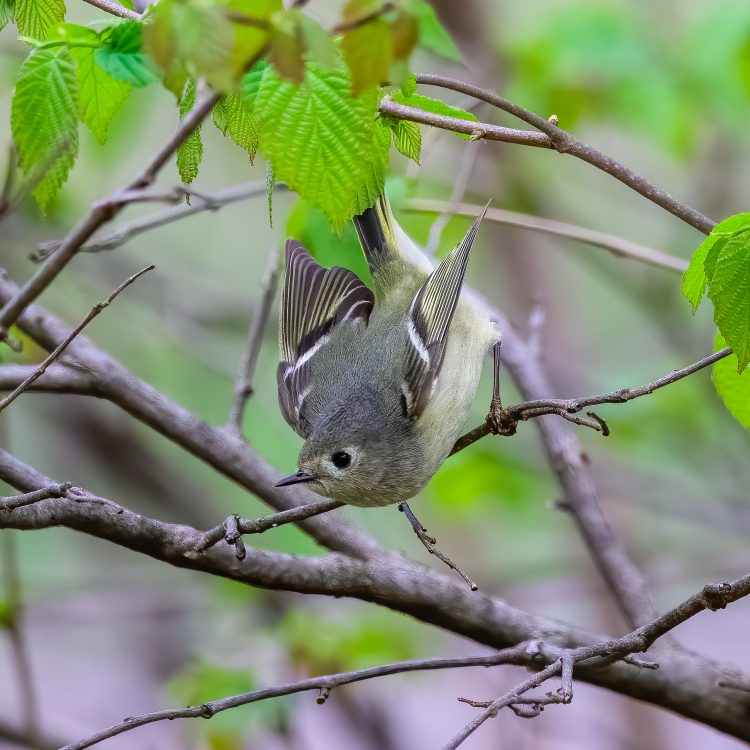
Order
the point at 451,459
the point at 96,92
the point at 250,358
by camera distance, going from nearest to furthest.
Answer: the point at 96,92
the point at 250,358
the point at 451,459

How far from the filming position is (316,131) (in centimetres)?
128

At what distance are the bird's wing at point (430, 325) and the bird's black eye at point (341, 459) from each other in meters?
0.22

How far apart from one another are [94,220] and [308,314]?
157cm

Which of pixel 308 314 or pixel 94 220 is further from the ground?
pixel 308 314

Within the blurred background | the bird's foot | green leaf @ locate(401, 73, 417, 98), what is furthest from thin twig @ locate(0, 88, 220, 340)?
the blurred background

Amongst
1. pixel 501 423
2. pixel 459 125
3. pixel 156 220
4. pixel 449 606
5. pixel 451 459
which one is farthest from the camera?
pixel 451 459

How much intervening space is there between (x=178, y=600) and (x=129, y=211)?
2247mm

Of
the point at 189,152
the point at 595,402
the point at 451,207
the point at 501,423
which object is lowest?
the point at 595,402

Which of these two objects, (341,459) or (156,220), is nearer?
(341,459)

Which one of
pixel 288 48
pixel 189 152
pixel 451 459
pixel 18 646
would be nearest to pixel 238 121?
pixel 189 152

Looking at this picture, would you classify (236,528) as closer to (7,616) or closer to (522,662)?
(522,662)

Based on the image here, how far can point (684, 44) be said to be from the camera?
3650 mm

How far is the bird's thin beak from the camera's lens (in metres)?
2.01

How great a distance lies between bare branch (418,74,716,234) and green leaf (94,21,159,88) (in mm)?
432
